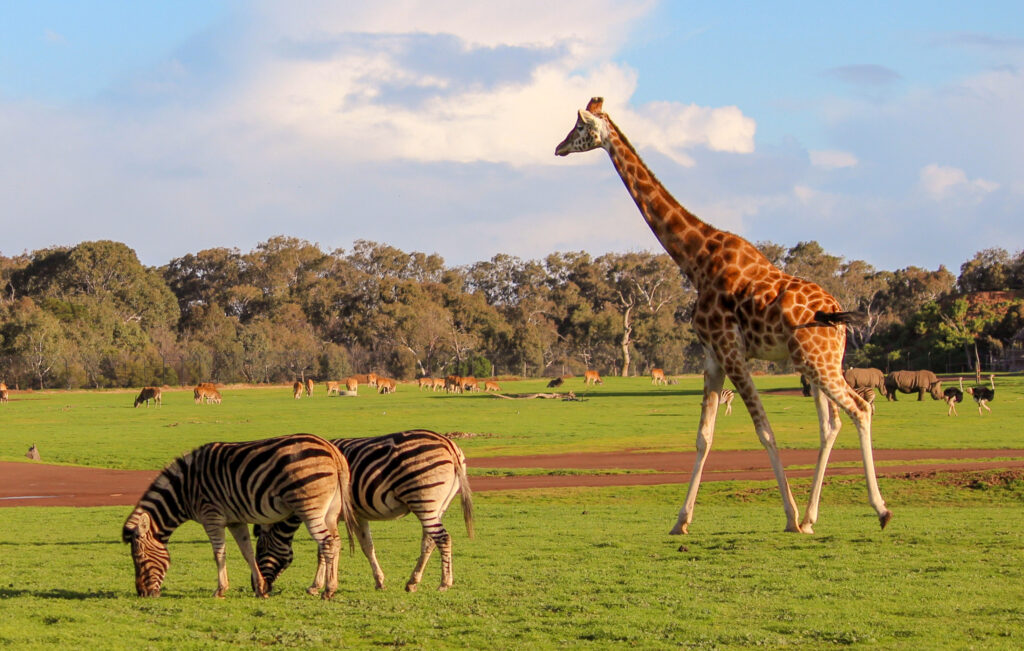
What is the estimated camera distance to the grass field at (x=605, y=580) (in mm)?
8188

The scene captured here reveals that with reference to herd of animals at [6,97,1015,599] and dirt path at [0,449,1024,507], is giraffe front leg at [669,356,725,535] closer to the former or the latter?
herd of animals at [6,97,1015,599]

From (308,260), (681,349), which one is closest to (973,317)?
Result: (681,349)

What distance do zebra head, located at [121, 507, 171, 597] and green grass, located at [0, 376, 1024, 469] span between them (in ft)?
69.6

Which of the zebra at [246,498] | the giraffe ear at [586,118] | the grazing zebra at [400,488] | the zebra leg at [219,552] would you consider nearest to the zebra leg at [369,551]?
the grazing zebra at [400,488]

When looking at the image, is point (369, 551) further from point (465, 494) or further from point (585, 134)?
point (585, 134)

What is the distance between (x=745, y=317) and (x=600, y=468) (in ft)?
50.0

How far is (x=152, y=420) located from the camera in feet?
165

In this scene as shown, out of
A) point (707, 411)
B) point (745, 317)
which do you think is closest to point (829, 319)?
point (745, 317)

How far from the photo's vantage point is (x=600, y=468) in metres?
26.9

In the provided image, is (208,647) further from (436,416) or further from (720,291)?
(436,416)

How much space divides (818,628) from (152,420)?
46.5 m

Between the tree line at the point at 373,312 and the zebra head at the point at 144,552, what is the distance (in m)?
84.3

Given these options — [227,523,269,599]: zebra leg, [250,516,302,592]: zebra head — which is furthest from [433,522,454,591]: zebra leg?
[227,523,269,599]: zebra leg

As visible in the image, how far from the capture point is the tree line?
9525cm
